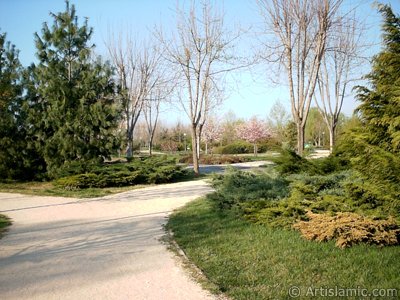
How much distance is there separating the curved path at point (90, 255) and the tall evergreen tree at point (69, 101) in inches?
199

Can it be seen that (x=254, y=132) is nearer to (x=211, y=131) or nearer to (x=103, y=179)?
(x=211, y=131)

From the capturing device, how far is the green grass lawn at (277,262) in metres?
3.65

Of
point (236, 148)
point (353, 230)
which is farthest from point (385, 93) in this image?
point (236, 148)

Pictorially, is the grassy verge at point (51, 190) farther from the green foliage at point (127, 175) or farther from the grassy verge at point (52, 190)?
the green foliage at point (127, 175)

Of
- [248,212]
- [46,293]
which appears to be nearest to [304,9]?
[248,212]

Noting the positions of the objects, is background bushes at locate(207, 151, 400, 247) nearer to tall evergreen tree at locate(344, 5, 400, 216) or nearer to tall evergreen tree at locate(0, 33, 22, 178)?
tall evergreen tree at locate(344, 5, 400, 216)

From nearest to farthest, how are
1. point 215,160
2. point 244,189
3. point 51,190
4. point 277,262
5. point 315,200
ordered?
point 277,262, point 315,200, point 244,189, point 51,190, point 215,160

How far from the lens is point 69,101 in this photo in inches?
555

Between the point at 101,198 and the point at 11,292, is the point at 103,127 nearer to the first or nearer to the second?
the point at 101,198

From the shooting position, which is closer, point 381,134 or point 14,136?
point 381,134

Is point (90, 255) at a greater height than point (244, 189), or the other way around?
point (244, 189)

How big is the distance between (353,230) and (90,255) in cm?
362

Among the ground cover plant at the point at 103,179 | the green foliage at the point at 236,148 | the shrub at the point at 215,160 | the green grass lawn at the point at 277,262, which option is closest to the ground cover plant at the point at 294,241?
the green grass lawn at the point at 277,262

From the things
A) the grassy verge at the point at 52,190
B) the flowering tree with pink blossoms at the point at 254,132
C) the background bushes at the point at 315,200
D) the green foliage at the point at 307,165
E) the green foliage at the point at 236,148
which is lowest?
the grassy verge at the point at 52,190
